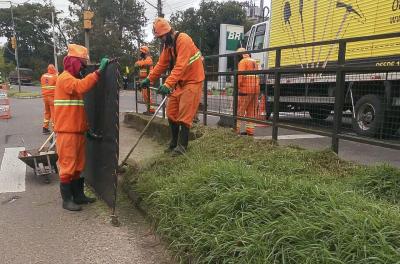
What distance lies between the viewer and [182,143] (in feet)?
18.5

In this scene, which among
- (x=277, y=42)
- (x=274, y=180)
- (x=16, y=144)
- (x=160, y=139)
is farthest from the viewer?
(x=277, y=42)

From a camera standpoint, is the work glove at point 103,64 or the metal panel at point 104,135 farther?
the work glove at point 103,64

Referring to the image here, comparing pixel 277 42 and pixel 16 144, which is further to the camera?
pixel 277 42

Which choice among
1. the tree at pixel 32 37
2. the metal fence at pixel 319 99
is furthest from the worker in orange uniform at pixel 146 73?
the tree at pixel 32 37

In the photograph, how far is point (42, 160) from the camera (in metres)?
5.96

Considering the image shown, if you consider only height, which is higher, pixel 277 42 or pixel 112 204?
pixel 277 42

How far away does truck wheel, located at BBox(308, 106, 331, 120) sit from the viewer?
6309 mm

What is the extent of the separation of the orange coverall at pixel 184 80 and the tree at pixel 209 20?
146ft

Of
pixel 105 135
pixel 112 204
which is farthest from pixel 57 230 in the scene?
pixel 105 135

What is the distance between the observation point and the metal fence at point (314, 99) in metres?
5.22

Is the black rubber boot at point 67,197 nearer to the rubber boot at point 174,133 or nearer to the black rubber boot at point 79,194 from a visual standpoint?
the black rubber boot at point 79,194

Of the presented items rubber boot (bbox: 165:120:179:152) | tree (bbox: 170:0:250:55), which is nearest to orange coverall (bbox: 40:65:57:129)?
rubber boot (bbox: 165:120:179:152)

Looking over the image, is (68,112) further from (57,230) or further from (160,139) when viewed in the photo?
(160,139)

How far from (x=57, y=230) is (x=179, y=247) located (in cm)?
151
